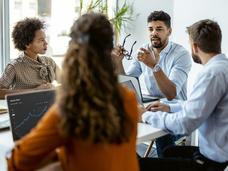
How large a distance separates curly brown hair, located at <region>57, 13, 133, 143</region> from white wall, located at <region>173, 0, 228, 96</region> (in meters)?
2.52

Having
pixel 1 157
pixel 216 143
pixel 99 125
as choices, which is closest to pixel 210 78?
pixel 216 143

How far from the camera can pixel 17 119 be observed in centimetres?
138

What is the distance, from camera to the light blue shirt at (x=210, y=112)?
4.77 ft

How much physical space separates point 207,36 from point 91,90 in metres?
0.92

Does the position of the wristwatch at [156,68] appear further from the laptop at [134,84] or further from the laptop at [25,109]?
the laptop at [25,109]

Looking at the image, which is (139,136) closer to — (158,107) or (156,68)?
(158,107)

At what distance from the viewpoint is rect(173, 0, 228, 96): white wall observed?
3.15 metres

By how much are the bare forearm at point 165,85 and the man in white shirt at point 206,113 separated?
2.23 ft

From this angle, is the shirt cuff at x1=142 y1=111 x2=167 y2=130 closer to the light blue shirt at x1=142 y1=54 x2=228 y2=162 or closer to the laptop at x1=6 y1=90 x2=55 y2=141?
the light blue shirt at x1=142 y1=54 x2=228 y2=162

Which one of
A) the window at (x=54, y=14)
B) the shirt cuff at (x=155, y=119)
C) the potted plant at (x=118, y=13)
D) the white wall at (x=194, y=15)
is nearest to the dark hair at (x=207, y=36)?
the shirt cuff at (x=155, y=119)

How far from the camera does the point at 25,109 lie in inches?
55.0

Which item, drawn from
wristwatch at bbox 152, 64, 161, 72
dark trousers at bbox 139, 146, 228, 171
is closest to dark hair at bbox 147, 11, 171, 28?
wristwatch at bbox 152, 64, 161, 72

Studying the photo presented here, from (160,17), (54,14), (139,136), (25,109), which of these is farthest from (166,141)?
(54,14)

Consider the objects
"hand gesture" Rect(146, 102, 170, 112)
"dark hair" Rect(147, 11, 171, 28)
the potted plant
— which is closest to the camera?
"hand gesture" Rect(146, 102, 170, 112)
